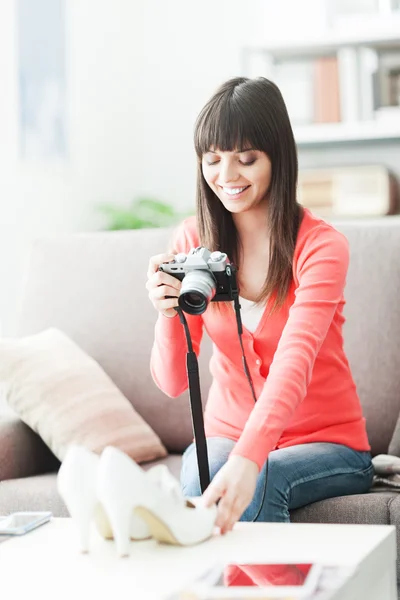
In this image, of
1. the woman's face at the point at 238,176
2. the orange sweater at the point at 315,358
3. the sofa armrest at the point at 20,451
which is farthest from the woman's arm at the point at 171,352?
the sofa armrest at the point at 20,451

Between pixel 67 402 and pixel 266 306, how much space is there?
1.95 feet

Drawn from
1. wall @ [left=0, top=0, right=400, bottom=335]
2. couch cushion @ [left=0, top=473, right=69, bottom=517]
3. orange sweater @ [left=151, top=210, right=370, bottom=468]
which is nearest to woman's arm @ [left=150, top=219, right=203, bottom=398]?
orange sweater @ [left=151, top=210, right=370, bottom=468]

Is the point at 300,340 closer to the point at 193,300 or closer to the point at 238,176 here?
the point at 193,300

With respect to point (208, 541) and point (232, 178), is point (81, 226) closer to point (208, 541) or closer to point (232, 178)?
point (232, 178)

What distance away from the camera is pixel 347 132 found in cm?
377

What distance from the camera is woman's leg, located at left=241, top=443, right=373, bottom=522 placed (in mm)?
1552

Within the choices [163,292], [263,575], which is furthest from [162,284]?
[263,575]

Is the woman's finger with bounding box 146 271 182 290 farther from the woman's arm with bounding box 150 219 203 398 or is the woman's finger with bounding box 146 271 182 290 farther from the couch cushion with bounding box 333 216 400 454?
the couch cushion with bounding box 333 216 400 454

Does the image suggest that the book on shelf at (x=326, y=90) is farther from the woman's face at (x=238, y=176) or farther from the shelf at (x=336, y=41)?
the woman's face at (x=238, y=176)

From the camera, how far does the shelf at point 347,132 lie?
3736mm

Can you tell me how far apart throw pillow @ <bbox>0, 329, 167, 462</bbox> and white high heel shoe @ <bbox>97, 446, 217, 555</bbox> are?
2.80 feet

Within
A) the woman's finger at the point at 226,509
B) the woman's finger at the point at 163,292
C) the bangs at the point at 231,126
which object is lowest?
the woman's finger at the point at 226,509

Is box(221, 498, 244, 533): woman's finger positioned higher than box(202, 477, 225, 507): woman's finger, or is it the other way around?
box(202, 477, 225, 507): woman's finger

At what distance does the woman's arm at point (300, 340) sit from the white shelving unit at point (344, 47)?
7.15 ft
